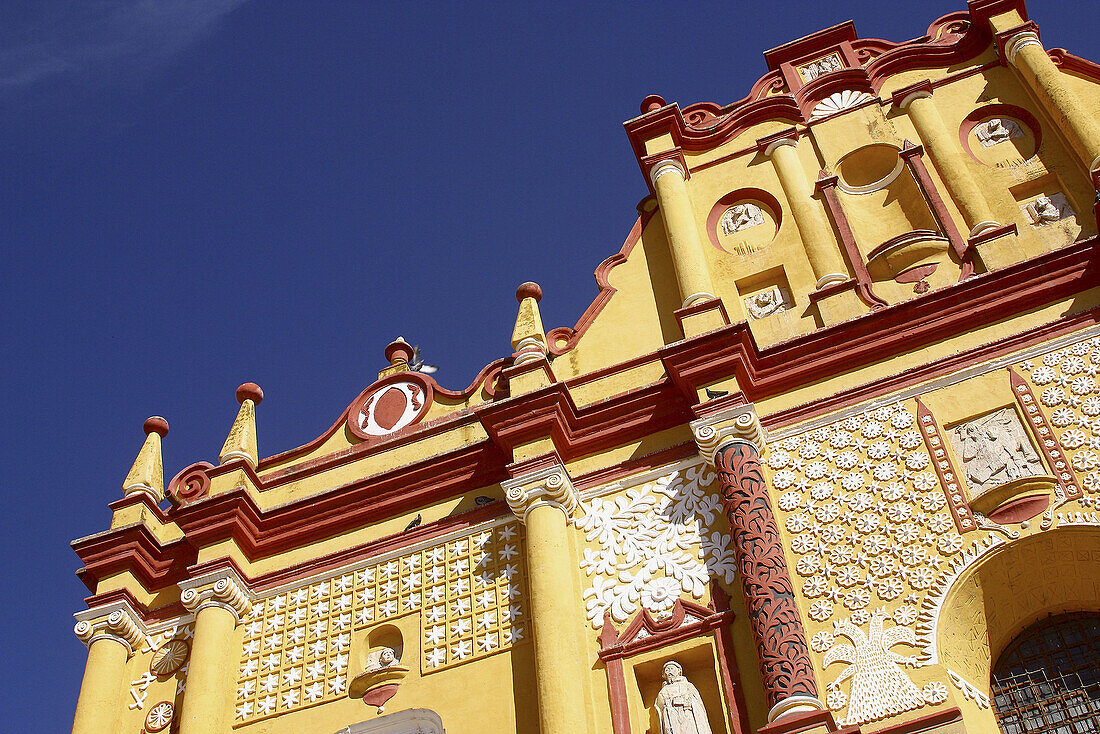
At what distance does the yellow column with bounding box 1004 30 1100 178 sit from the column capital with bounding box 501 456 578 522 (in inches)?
213

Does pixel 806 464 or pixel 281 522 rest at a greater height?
pixel 281 522

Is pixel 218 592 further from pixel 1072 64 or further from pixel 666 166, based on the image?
pixel 1072 64

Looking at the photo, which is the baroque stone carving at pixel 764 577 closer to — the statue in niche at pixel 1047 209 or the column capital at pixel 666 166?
the statue in niche at pixel 1047 209

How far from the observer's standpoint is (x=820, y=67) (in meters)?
14.6

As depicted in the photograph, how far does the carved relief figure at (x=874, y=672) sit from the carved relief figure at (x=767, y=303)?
12.1ft

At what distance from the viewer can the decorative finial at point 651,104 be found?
14.3 meters

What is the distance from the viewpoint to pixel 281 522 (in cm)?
1206

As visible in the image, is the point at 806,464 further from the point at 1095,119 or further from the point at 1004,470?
the point at 1095,119

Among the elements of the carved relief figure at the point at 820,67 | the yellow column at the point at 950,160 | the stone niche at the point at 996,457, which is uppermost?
the carved relief figure at the point at 820,67

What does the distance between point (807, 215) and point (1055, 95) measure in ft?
8.51

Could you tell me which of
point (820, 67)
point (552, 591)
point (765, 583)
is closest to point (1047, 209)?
point (820, 67)

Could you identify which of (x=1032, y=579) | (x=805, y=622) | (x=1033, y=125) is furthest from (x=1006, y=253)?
(x=805, y=622)

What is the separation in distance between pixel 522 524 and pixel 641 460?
1182mm

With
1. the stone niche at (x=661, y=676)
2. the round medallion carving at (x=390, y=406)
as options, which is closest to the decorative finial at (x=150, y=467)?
the round medallion carving at (x=390, y=406)
